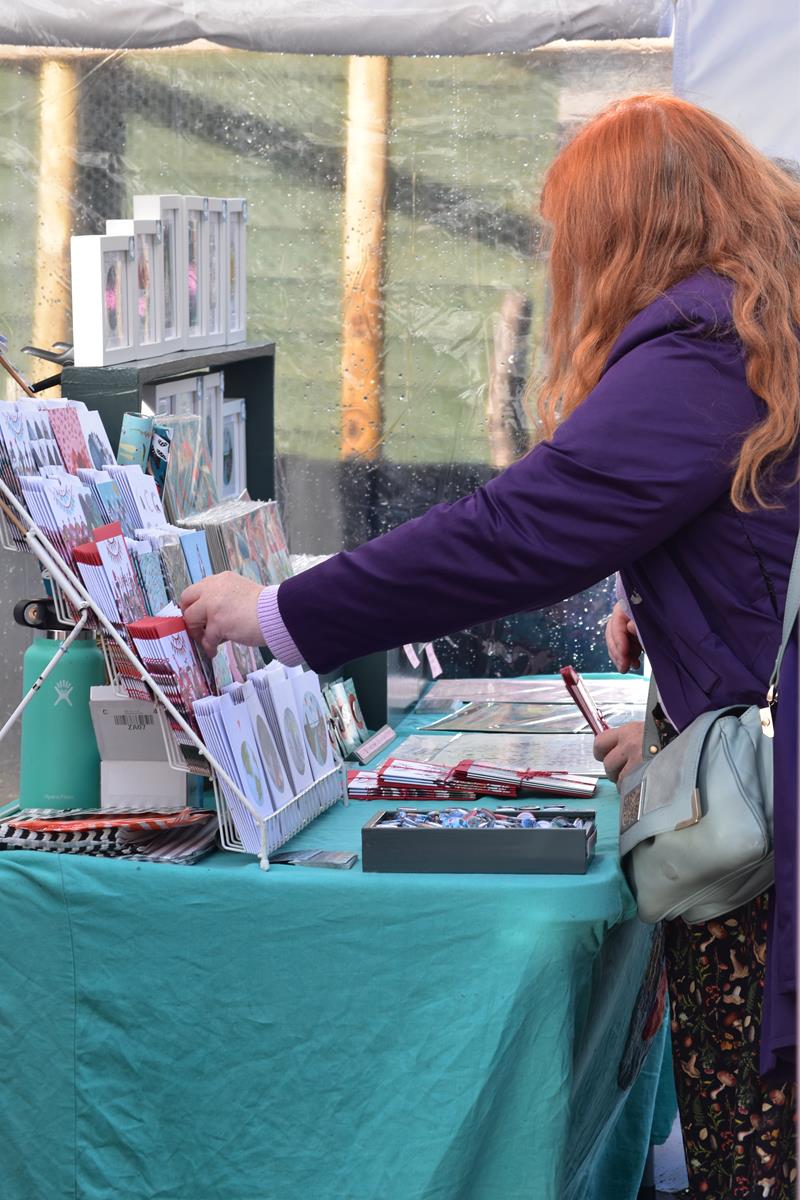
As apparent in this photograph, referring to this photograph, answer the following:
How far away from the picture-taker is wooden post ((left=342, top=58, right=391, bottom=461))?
11.9 feet

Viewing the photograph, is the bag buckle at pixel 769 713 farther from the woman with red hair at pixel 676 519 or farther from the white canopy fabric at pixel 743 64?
the white canopy fabric at pixel 743 64

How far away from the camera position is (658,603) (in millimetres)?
1589

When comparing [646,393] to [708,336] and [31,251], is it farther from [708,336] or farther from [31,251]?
[31,251]

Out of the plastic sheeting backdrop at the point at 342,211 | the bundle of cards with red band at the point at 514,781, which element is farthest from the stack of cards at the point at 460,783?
the plastic sheeting backdrop at the point at 342,211

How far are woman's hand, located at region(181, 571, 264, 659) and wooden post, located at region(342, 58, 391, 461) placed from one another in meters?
2.12

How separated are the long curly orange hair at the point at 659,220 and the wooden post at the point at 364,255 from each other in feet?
6.92

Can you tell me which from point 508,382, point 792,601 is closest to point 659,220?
point 792,601

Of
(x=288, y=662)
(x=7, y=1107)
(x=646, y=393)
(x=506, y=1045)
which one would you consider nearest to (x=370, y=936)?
(x=506, y=1045)

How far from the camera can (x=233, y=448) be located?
286 centimetres

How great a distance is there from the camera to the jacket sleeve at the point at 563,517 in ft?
4.83

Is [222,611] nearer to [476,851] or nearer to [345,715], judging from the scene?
[476,851]

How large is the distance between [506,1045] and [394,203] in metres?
2.61

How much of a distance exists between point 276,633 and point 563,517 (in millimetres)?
366

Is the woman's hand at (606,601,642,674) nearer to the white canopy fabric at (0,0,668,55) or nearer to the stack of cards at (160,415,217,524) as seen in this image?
the stack of cards at (160,415,217,524)
